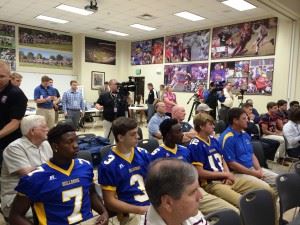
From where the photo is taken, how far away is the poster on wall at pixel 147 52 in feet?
37.1

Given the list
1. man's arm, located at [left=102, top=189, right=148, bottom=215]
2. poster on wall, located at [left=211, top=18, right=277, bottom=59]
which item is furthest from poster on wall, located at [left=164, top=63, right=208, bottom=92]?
man's arm, located at [left=102, top=189, right=148, bottom=215]

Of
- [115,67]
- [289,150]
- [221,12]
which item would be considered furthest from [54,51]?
[289,150]

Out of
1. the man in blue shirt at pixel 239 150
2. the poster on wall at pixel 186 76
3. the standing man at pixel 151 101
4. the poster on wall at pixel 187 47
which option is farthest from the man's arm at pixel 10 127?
the poster on wall at pixel 187 47

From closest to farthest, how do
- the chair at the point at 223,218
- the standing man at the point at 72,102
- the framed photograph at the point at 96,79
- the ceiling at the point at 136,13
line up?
the chair at the point at 223,218, the standing man at the point at 72,102, the ceiling at the point at 136,13, the framed photograph at the point at 96,79

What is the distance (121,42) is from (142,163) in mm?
11234

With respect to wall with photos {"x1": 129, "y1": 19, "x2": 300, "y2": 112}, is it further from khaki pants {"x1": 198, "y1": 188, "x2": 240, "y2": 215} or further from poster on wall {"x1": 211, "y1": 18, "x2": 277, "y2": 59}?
khaki pants {"x1": 198, "y1": 188, "x2": 240, "y2": 215}

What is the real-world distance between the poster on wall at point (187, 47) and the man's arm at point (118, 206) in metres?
8.47

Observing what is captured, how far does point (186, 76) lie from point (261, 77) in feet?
9.49

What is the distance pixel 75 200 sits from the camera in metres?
1.69

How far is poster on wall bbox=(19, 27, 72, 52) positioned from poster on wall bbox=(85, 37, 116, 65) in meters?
0.79

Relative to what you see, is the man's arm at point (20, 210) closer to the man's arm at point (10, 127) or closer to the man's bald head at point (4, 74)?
the man's arm at point (10, 127)

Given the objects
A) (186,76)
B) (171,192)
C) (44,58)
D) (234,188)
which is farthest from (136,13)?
(171,192)

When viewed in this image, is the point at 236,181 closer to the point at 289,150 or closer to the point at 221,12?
the point at 289,150

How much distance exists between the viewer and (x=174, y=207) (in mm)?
1048
